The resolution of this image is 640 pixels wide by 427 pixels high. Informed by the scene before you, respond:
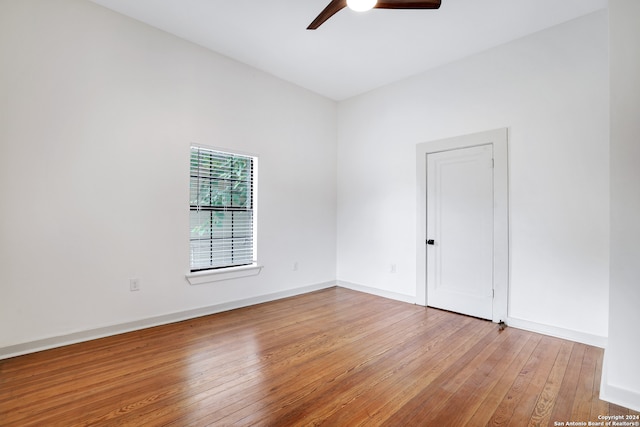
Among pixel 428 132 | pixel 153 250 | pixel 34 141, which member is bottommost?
pixel 153 250

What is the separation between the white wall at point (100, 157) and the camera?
8.33ft

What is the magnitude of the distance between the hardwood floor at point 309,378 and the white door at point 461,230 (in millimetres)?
448

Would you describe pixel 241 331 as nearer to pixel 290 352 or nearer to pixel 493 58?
pixel 290 352

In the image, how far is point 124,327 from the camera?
304 cm

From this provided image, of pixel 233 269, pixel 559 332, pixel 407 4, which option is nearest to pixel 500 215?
pixel 559 332

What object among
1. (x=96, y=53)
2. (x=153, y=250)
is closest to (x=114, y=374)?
(x=153, y=250)

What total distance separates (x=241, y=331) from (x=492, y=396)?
226cm

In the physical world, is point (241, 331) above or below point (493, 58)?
below

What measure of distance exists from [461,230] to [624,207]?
1.83 metres

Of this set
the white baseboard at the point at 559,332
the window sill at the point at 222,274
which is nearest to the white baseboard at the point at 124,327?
the window sill at the point at 222,274

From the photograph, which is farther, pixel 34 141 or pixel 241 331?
pixel 241 331

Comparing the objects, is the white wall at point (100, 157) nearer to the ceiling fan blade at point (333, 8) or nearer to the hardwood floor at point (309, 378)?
the hardwood floor at point (309, 378)

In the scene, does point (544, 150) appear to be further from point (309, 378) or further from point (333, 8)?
point (309, 378)

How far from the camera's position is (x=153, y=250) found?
324 cm
